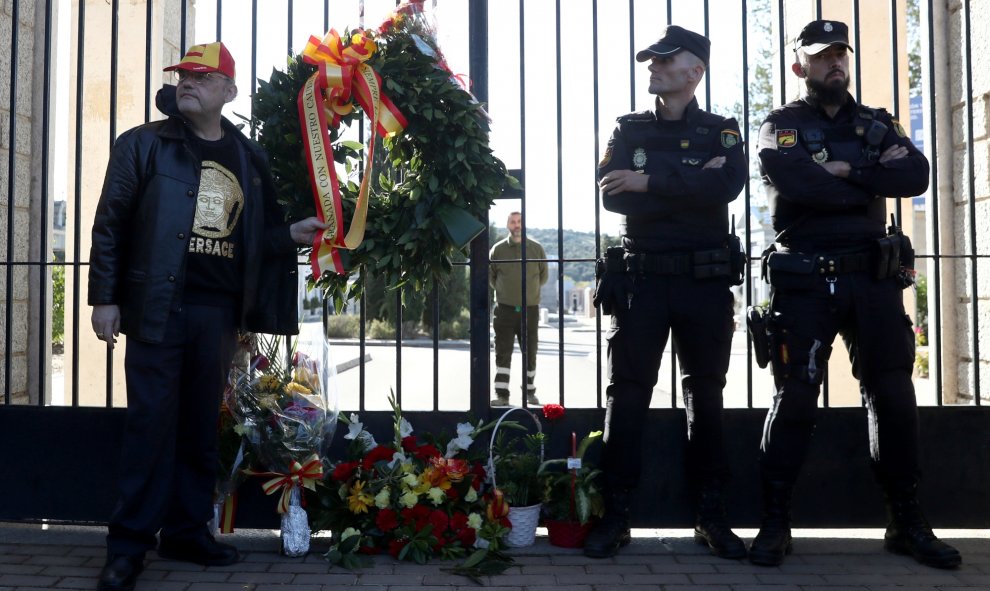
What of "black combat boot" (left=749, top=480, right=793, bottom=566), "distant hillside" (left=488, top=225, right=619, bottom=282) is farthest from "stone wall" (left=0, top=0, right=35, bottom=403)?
"black combat boot" (left=749, top=480, right=793, bottom=566)

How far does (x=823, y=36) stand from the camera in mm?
3598

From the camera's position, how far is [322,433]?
12.2ft

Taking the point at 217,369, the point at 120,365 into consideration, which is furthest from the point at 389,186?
the point at 120,365

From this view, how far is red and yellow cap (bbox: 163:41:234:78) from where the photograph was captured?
345 centimetres

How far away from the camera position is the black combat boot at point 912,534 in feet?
11.3

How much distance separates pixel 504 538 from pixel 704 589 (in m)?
0.91

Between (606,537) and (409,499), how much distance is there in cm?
84

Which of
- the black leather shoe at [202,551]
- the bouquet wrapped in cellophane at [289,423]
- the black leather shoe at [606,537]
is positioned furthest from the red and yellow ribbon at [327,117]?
the black leather shoe at [606,537]

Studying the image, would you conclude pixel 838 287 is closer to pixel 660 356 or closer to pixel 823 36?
pixel 660 356

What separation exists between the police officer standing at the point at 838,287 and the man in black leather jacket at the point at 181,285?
6.53ft

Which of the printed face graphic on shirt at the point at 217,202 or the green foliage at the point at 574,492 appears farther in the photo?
the green foliage at the point at 574,492

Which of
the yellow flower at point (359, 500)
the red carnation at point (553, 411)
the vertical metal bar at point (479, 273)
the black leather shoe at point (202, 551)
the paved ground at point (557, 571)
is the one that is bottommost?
the paved ground at point (557, 571)

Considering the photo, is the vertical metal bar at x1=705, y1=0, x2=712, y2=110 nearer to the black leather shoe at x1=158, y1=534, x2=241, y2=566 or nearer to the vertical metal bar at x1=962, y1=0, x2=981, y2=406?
the vertical metal bar at x1=962, y1=0, x2=981, y2=406

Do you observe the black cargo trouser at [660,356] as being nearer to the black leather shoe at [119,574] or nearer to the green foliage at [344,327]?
the black leather shoe at [119,574]
